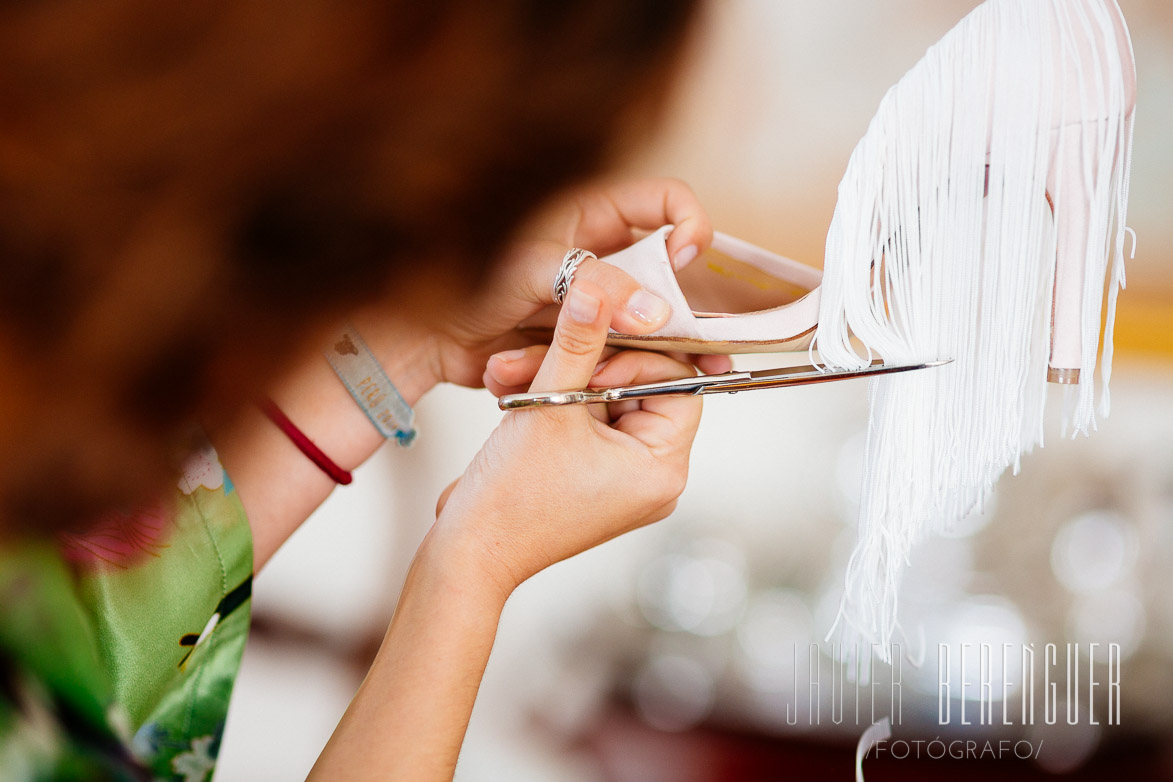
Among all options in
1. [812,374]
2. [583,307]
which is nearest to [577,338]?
[583,307]

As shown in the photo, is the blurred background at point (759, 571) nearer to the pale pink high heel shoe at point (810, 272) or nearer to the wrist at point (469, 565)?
the pale pink high heel shoe at point (810, 272)

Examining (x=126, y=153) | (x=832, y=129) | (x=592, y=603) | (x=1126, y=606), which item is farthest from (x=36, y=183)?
(x=1126, y=606)

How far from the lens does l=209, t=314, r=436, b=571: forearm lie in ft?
1.65

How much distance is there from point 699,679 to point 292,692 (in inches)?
23.0

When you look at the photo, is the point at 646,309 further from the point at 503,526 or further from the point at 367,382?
the point at 367,382

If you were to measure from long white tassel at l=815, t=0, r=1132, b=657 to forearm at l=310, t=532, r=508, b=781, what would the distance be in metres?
0.23

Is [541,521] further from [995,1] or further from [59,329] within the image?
[995,1]

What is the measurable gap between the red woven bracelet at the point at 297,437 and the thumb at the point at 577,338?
9.2 inches

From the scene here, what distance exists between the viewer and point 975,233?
1.15 ft

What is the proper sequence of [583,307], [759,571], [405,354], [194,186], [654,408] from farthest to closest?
[759,571], [405,354], [654,408], [583,307], [194,186]

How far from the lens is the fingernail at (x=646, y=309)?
1.17 feet

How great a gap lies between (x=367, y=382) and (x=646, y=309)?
10.4 inches

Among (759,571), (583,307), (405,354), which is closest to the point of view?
(583,307)

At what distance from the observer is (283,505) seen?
0.52 meters
